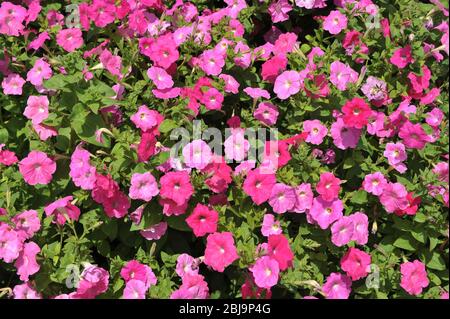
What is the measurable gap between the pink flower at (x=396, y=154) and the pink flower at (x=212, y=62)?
37.4 inches

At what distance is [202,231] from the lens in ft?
8.28

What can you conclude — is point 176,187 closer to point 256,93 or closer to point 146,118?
point 146,118

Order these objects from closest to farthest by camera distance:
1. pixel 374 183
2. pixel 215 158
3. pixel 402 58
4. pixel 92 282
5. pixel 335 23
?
1. pixel 92 282
2. pixel 215 158
3. pixel 374 183
4. pixel 402 58
5. pixel 335 23

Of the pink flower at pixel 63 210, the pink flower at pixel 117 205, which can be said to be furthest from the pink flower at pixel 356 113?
the pink flower at pixel 63 210

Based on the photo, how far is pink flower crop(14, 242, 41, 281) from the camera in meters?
2.50

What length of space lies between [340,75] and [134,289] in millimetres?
1514

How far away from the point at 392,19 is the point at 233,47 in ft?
3.42

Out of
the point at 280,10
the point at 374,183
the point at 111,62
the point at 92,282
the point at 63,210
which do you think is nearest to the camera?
the point at 92,282

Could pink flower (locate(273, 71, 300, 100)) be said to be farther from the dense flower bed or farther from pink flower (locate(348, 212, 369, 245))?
pink flower (locate(348, 212, 369, 245))

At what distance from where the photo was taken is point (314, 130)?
9.39 ft

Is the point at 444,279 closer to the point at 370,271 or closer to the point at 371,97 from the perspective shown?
the point at 370,271

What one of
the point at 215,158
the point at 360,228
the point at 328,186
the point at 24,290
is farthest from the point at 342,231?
the point at 24,290

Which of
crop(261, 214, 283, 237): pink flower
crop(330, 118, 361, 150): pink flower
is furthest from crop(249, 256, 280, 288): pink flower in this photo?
crop(330, 118, 361, 150): pink flower
